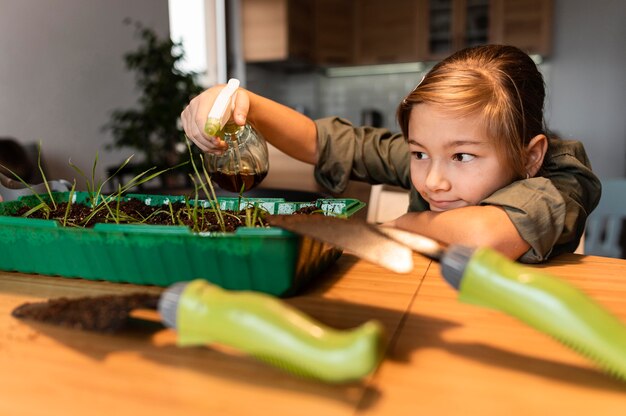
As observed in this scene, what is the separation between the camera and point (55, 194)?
0.71 metres

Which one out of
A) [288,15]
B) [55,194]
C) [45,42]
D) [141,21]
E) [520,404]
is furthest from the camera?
[288,15]

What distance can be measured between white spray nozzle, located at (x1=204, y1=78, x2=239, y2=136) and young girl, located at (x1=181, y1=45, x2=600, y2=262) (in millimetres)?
30

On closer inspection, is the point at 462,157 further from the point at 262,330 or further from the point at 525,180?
the point at 262,330

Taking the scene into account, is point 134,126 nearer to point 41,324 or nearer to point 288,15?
point 288,15

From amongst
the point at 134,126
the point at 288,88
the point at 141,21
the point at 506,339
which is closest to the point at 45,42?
the point at 134,126

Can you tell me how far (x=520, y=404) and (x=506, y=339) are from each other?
99 mm

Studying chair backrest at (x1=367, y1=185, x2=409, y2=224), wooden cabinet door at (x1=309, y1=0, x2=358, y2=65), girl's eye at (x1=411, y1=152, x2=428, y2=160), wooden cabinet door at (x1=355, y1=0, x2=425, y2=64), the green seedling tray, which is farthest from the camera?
wooden cabinet door at (x1=309, y1=0, x2=358, y2=65)

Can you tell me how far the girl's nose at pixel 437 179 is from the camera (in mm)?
766

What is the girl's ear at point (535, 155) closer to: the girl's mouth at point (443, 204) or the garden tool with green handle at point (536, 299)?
the girl's mouth at point (443, 204)

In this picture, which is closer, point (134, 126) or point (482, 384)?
point (482, 384)

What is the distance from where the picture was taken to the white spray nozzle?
0.60m

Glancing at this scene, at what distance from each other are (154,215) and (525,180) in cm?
49

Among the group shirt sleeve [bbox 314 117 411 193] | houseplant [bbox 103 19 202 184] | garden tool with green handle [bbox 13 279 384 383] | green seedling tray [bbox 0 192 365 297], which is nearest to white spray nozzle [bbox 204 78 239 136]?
green seedling tray [bbox 0 192 365 297]

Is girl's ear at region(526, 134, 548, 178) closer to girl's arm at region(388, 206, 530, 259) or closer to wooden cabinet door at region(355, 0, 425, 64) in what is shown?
girl's arm at region(388, 206, 530, 259)
